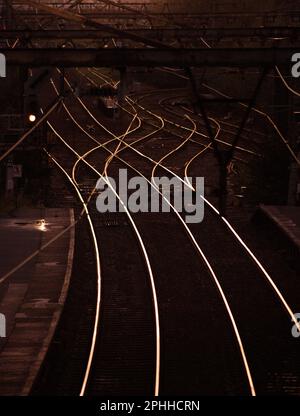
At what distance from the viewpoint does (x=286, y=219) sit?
66.5ft

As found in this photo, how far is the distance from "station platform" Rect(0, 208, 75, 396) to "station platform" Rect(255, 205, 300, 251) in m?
4.62

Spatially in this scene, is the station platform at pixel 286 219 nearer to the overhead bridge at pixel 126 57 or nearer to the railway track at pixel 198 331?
the railway track at pixel 198 331

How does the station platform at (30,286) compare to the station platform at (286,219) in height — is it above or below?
below

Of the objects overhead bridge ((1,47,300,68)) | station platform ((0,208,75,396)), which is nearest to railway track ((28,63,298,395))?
station platform ((0,208,75,396))

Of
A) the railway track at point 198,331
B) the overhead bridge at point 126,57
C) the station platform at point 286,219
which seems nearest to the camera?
the railway track at point 198,331

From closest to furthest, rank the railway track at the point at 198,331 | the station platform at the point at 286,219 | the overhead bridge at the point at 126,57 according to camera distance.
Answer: the railway track at the point at 198,331 → the overhead bridge at the point at 126,57 → the station platform at the point at 286,219

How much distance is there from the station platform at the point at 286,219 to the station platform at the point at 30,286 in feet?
15.2

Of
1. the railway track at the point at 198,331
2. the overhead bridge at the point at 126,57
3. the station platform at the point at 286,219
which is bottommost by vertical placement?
the railway track at the point at 198,331

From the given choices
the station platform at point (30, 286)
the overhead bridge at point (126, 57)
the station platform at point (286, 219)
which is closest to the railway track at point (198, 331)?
the station platform at point (30, 286)

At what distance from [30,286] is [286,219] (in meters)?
7.17

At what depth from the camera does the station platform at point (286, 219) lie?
1856 cm

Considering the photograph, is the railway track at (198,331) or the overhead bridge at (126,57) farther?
the overhead bridge at (126,57)
